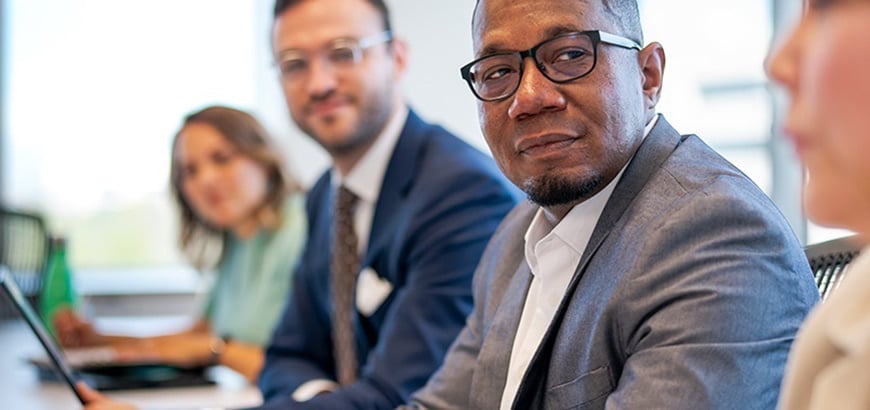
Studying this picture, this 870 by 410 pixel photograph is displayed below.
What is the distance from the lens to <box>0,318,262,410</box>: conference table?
217cm

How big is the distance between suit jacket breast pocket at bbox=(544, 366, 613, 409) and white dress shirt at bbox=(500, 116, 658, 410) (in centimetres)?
10

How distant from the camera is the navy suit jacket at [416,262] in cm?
189

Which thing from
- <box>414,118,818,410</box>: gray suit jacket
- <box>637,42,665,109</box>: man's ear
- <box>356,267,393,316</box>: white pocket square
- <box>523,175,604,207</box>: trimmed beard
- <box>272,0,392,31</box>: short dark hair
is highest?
<box>272,0,392,31</box>: short dark hair

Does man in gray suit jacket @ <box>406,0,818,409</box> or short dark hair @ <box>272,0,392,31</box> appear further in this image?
short dark hair @ <box>272,0,392,31</box>

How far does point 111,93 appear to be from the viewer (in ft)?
17.0

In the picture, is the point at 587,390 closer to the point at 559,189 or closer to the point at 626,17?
the point at 559,189

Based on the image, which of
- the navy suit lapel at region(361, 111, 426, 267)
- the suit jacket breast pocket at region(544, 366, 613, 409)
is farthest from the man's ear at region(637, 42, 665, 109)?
the navy suit lapel at region(361, 111, 426, 267)

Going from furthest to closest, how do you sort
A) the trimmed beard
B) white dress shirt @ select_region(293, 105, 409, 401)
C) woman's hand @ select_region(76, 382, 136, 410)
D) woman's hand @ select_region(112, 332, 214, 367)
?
woman's hand @ select_region(112, 332, 214, 367)
white dress shirt @ select_region(293, 105, 409, 401)
woman's hand @ select_region(76, 382, 136, 410)
the trimmed beard

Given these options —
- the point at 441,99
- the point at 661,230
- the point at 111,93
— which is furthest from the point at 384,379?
the point at 111,93

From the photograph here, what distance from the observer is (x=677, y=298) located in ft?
3.51

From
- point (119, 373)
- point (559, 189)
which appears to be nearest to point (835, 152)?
point (559, 189)

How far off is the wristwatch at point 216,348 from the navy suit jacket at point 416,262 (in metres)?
0.31

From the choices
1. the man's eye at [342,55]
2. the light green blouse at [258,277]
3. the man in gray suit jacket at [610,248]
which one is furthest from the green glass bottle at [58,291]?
the man in gray suit jacket at [610,248]

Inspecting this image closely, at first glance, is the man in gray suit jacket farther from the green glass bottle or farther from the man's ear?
the green glass bottle
